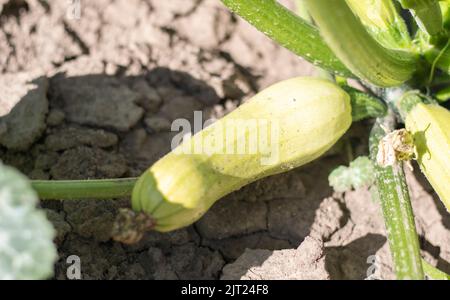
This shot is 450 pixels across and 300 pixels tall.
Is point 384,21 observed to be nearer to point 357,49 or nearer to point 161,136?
point 357,49

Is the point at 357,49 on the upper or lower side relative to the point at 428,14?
lower

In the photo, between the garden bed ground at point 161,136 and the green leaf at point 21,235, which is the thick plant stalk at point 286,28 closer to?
the garden bed ground at point 161,136

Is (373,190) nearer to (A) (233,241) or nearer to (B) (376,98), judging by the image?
(B) (376,98)

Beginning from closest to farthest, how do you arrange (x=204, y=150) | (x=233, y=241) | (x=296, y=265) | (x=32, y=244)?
1. (x=32, y=244)
2. (x=204, y=150)
3. (x=296, y=265)
4. (x=233, y=241)

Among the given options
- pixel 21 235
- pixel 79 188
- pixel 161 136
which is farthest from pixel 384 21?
pixel 21 235

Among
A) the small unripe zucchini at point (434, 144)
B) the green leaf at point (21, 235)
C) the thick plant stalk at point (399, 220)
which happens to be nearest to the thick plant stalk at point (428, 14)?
the small unripe zucchini at point (434, 144)

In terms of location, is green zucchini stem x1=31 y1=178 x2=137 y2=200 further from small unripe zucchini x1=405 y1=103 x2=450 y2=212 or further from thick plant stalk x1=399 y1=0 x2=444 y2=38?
thick plant stalk x1=399 y1=0 x2=444 y2=38
